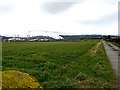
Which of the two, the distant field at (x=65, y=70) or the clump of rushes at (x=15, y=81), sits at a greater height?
the clump of rushes at (x=15, y=81)

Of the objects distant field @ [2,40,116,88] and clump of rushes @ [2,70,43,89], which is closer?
clump of rushes @ [2,70,43,89]

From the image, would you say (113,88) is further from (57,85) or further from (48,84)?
(48,84)

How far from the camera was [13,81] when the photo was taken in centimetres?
342

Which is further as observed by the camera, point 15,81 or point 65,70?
point 65,70

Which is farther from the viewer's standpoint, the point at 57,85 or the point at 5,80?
the point at 57,85

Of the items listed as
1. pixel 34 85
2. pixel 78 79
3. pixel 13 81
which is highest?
pixel 13 81

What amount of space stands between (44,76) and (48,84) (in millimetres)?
1171

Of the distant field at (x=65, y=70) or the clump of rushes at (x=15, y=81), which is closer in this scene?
the clump of rushes at (x=15, y=81)

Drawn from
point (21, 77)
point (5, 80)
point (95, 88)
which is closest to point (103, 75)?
point (95, 88)

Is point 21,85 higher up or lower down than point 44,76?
higher up

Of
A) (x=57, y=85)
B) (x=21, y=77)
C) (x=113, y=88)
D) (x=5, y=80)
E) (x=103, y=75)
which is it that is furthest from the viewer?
(x=103, y=75)

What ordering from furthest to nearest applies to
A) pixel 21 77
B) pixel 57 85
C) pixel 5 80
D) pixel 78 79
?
pixel 78 79 → pixel 57 85 → pixel 21 77 → pixel 5 80

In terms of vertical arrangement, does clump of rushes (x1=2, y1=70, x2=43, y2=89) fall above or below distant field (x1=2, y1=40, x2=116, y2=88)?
above

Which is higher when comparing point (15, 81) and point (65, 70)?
point (15, 81)
